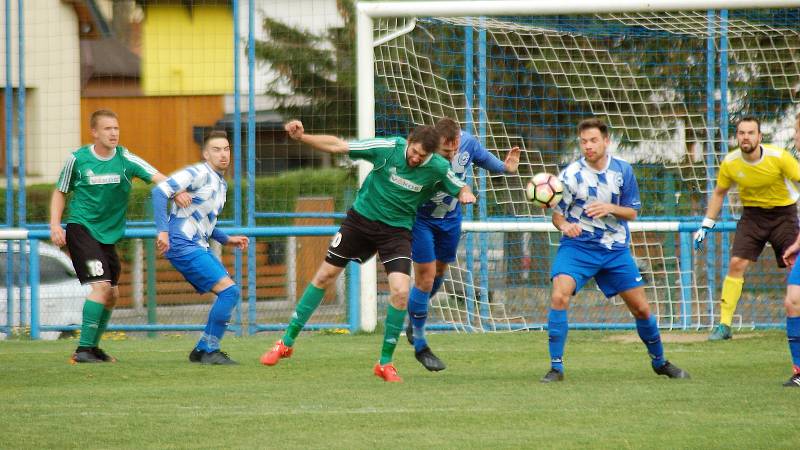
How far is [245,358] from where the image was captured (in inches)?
371

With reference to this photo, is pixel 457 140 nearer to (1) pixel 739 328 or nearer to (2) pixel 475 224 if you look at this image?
(2) pixel 475 224

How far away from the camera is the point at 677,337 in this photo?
1091 centimetres

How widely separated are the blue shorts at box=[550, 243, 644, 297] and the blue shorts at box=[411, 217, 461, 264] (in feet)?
4.32

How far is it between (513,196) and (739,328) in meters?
2.69

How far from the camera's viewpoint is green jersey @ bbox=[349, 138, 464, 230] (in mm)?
7770

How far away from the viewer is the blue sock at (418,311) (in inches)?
342

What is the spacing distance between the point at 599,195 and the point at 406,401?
76.6 inches

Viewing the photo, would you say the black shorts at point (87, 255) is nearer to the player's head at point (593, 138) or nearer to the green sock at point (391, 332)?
the green sock at point (391, 332)

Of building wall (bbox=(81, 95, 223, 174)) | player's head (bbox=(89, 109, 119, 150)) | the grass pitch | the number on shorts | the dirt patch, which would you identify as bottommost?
the dirt patch

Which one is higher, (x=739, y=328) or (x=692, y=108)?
(x=692, y=108)

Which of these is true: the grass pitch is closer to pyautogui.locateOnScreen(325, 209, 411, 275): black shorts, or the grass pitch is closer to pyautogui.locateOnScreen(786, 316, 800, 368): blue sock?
pyautogui.locateOnScreen(786, 316, 800, 368): blue sock

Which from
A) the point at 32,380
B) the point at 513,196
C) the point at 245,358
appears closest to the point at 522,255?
the point at 513,196

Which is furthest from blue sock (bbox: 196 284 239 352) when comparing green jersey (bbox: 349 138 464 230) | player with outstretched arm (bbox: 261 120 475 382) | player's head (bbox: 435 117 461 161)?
player's head (bbox: 435 117 461 161)

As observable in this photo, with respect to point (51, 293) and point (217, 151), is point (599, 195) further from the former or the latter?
point (51, 293)
